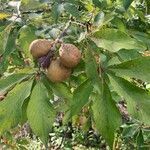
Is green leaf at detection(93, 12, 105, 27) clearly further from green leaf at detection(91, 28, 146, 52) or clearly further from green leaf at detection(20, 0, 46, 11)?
green leaf at detection(20, 0, 46, 11)

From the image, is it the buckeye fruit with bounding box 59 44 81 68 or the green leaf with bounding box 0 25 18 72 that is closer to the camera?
the buckeye fruit with bounding box 59 44 81 68

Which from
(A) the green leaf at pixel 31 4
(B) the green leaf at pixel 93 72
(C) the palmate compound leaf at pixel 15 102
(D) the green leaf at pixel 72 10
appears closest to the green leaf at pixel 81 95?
(B) the green leaf at pixel 93 72

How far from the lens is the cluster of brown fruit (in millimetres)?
1080

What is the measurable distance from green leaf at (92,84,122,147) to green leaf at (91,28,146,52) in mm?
103

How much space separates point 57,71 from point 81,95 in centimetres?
9

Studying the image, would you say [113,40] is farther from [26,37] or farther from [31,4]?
[31,4]

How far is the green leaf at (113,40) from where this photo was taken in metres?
1.04

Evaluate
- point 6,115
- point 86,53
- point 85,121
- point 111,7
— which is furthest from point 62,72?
point 85,121

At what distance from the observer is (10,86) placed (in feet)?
3.72

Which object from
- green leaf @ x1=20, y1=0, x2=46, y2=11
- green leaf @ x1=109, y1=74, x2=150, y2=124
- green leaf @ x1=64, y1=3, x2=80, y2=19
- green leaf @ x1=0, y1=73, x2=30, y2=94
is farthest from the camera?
green leaf @ x1=20, y1=0, x2=46, y2=11

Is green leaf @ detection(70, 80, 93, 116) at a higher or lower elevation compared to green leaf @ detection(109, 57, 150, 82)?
lower

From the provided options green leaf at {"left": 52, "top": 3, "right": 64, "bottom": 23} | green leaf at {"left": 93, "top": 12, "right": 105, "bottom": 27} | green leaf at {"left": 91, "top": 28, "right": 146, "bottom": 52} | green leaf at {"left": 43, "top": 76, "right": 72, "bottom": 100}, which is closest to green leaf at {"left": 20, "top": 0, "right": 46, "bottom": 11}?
green leaf at {"left": 52, "top": 3, "right": 64, "bottom": 23}

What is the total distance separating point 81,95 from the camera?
1083mm

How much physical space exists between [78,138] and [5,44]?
3550 mm
